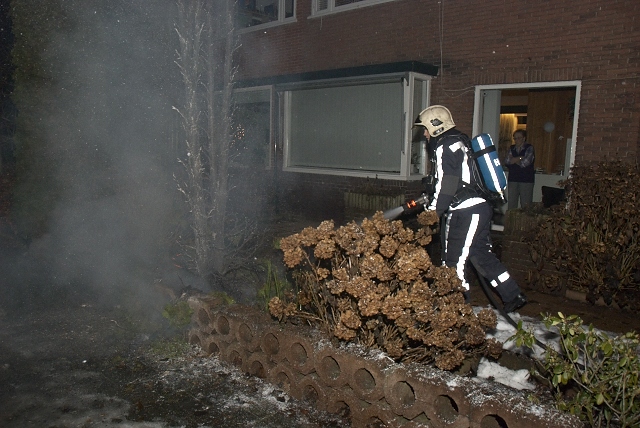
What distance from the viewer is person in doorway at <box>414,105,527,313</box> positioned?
458 centimetres

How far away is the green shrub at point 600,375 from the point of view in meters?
2.28

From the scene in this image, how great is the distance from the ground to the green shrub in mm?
1274

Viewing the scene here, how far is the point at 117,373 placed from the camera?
3.71 metres

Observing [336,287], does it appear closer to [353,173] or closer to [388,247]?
[388,247]

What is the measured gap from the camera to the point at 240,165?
11367 mm

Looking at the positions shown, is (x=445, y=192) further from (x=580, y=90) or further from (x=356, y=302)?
Answer: (x=580, y=90)

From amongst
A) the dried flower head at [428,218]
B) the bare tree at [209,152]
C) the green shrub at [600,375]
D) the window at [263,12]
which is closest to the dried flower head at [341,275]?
the dried flower head at [428,218]

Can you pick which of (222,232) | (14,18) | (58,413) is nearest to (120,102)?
(14,18)

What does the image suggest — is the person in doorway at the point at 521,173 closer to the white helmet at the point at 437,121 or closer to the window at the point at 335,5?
the window at the point at 335,5

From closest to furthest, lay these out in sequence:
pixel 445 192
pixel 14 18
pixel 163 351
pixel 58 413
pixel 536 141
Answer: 1. pixel 58 413
2. pixel 163 351
3. pixel 445 192
4. pixel 14 18
5. pixel 536 141

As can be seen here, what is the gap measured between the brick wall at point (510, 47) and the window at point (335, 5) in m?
0.10

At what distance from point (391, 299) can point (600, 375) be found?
1094mm

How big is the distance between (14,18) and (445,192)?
4.71 meters

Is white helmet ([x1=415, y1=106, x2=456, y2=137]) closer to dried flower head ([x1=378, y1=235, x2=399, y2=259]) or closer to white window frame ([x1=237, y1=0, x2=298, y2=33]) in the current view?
dried flower head ([x1=378, y1=235, x2=399, y2=259])
